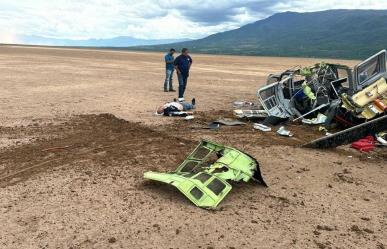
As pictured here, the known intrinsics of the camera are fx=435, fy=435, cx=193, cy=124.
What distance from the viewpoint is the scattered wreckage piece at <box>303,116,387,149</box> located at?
9055 millimetres

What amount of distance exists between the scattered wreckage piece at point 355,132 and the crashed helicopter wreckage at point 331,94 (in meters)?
1.92

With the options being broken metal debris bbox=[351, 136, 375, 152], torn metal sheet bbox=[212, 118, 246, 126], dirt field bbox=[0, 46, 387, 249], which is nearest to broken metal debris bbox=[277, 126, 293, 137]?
dirt field bbox=[0, 46, 387, 249]

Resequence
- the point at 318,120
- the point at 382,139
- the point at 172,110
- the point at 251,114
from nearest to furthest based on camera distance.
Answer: the point at 382,139
the point at 318,120
the point at 251,114
the point at 172,110

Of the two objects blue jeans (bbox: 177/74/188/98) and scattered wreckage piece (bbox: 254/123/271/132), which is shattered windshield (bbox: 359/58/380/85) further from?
blue jeans (bbox: 177/74/188/98)

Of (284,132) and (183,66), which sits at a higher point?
(183,66)

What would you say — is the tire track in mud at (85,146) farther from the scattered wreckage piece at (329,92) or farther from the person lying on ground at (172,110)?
the scattered wreckage piece at (329,92)

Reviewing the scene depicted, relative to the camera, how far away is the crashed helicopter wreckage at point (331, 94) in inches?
444

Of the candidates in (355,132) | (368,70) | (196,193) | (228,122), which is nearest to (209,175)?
(196,193)

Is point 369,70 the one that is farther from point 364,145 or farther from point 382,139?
point 364,145

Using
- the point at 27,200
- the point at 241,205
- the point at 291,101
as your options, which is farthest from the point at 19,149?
the point at 291,101

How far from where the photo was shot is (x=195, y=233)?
542 cm

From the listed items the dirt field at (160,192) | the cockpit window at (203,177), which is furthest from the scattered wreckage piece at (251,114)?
the cockpit window at (203,177)

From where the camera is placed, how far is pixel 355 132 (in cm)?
916

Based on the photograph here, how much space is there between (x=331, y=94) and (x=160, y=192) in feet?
26.5
